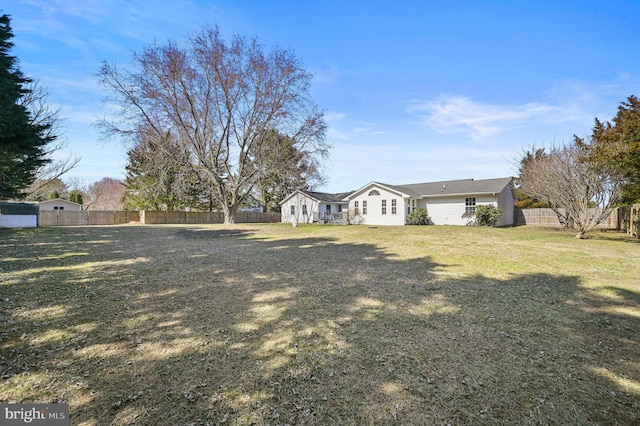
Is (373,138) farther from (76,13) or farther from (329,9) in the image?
(76,13)

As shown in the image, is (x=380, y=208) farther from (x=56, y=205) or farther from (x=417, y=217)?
(x=56, y=205)

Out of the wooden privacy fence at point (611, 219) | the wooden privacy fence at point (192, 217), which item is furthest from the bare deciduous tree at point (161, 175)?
the wooden privacy fence at point (611, 219)

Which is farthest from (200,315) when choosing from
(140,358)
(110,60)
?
(110,60)

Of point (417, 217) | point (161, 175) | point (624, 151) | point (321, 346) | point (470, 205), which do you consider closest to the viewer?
point (321, 346)

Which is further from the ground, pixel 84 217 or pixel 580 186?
pixel 580 186

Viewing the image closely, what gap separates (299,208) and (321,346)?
99.1 ft

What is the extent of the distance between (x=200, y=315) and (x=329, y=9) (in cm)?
1188

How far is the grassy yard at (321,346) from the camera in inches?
99.3

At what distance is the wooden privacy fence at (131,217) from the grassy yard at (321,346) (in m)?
27.4

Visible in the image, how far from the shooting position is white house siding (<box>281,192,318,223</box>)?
32.5 meters

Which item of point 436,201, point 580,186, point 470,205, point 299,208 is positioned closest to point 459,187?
point 470,205

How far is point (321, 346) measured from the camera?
3576 mm

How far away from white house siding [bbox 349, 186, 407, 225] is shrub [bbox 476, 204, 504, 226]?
5.64 m

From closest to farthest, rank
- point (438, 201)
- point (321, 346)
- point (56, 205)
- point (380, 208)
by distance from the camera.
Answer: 1. point (321, 346)
2. point (438, 201)
3. point (380, 208)
4. point (56, 205)
